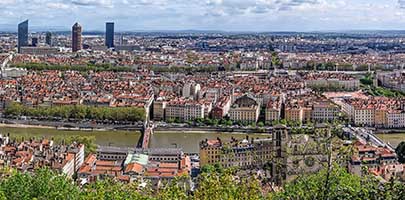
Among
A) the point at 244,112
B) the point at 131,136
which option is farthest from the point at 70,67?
the point at 131,136

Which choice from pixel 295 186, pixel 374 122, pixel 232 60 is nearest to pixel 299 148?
pixel 295 186

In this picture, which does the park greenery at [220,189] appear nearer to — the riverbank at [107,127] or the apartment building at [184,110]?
the riverbank at [107,127]

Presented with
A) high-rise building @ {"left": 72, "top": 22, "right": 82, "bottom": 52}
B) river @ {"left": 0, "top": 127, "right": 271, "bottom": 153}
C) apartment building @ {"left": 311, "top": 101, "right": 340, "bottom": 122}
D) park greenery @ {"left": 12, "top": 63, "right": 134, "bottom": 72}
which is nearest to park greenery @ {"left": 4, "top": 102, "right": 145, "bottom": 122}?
river @ {"left": 0, "top": 127, "right": 271, "bottom": 153}

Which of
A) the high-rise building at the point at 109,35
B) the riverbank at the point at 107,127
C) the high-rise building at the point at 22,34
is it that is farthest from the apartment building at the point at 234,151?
the high-rise building at the point at 109,35

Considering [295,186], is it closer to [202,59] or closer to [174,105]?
[174,105]

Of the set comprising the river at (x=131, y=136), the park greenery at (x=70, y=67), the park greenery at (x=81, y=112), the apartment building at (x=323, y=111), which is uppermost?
the park greenery at (x=70, y=67)

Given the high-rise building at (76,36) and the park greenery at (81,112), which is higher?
the high-rise building at (76,36)

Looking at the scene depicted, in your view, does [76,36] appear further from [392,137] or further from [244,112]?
[392,137]
